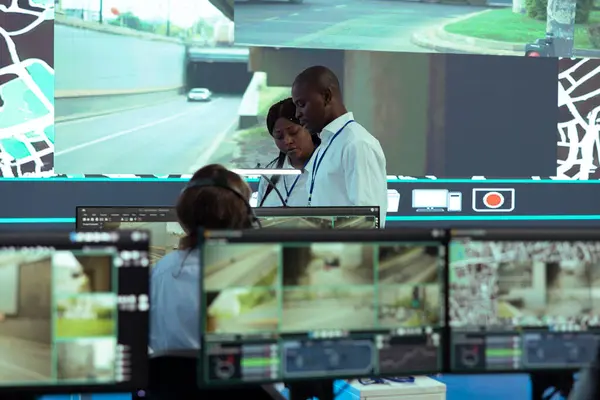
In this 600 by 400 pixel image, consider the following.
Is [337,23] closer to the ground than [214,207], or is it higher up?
higher up

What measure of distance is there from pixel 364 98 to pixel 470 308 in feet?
14.0

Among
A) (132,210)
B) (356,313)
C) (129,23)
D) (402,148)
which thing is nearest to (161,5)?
(129,23)

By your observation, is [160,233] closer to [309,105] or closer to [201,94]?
[309,105]

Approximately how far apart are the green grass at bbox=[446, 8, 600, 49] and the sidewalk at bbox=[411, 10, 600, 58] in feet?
0.09

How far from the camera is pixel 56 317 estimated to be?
1.70m

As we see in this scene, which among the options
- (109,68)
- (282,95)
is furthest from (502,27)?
(109,68)

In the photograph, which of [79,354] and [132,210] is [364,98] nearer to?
[132,210]

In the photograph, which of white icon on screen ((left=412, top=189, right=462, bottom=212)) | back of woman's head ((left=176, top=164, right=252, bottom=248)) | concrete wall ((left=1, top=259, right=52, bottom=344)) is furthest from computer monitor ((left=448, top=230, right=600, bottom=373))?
white icon on screen ((left=412, top=189, right=462, bottom=212))

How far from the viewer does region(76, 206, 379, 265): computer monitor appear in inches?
112

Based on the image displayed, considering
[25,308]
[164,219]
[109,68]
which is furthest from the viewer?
[109,68]

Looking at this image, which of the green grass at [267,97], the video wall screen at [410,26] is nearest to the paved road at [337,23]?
the video wall screen at [410,26]

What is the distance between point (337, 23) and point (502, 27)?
1140mm

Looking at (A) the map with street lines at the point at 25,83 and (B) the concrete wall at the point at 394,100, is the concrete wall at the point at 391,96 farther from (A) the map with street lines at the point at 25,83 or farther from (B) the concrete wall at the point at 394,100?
(A) the map with street lines at the point at 25,83

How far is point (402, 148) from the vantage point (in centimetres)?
612
